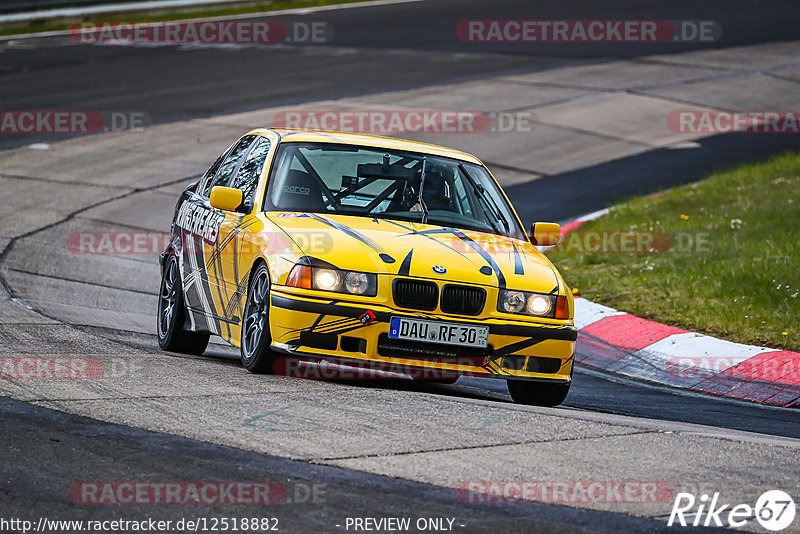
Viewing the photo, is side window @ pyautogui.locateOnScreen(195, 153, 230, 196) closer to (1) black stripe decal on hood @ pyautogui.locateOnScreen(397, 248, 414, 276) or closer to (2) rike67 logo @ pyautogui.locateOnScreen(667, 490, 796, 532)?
(1) black stripe decal on hood @ pyautogui.locateOnScreen(397, 248, 414, 276)

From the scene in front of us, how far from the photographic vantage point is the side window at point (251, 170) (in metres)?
8.61

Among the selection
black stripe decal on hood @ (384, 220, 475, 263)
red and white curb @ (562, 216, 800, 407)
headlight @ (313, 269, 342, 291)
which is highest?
black stripe decal on hood @ (384, 220, 475, 263)

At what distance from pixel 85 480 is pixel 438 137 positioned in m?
15.4

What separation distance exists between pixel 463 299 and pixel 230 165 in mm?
2585

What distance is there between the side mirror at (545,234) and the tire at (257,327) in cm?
197

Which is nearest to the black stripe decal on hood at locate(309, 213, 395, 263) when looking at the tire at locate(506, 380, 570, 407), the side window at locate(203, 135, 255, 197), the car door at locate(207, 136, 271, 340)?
the car door at locate(207, 136, 271, 340)

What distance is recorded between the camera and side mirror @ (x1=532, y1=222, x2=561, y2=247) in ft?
28.3

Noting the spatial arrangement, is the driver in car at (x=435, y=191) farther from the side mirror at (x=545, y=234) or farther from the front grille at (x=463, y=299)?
the front grille at (x=463, y=299)

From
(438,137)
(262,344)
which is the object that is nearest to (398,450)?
(262,344)

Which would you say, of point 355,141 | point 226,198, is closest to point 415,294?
point 226,198

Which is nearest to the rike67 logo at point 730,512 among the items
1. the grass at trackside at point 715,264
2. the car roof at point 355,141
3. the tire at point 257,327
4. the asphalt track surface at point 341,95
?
the asphalt track surface at point 341,95

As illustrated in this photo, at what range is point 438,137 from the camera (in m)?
20.1

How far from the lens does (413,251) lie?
757 cm

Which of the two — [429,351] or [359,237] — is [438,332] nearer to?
[429,351]
